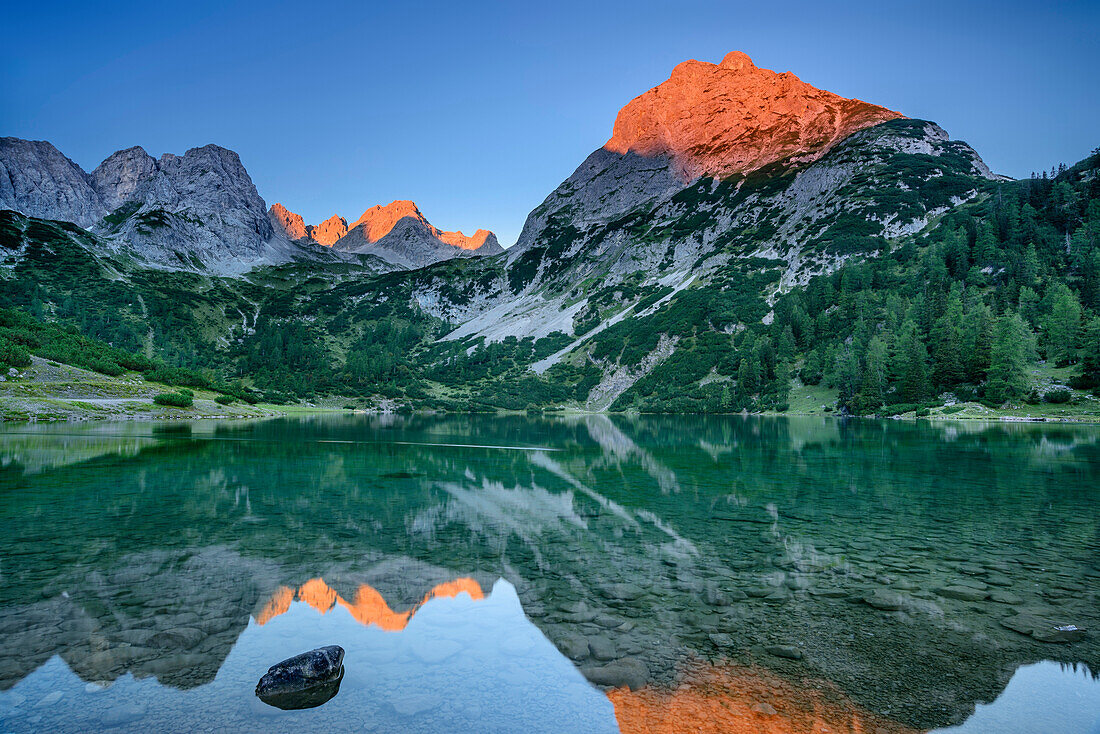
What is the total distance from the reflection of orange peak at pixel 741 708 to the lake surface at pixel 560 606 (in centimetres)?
4

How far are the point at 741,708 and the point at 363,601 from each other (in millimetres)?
8241

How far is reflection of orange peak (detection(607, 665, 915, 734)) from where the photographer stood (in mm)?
7406

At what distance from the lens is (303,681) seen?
27.1 feet

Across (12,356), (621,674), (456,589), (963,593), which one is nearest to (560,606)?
(456,589)

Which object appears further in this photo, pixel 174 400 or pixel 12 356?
pixel 174 400

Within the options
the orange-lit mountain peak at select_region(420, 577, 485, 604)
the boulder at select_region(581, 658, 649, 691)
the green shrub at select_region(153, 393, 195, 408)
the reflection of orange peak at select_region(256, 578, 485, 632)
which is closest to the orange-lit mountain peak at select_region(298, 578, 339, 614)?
the reflection of orange peak at select_region(256, 578, 485, 632)

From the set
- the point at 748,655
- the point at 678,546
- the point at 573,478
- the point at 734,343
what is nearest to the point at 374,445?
the point at 573,478

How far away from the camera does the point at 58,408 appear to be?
71750 millimetres

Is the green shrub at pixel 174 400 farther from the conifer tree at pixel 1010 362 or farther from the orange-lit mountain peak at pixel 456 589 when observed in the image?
the conifer tree at pixel 1010 362

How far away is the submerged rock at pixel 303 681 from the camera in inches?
314

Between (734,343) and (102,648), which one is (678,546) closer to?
(102,648)

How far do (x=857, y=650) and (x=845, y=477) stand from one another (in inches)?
937

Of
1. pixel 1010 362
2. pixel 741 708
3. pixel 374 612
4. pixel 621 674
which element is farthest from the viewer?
pixel 1010 362

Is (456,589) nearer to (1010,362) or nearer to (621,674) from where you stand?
(621,674)
